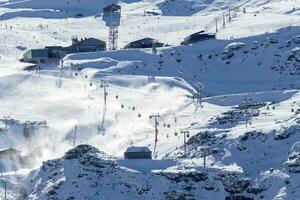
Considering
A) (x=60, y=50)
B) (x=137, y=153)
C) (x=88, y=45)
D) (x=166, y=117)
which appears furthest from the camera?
(x=88, y=45)

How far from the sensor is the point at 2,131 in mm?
133625

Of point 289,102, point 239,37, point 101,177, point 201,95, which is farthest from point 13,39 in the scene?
point 101,177

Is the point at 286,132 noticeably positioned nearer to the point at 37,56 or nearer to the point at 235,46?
the point at 235,46

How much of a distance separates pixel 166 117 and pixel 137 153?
20726 mm

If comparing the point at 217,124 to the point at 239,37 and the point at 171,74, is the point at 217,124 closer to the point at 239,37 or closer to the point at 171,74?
the point at 171,74

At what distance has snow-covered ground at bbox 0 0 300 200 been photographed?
11706 centimetres

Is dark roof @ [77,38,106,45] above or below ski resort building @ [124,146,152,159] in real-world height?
above

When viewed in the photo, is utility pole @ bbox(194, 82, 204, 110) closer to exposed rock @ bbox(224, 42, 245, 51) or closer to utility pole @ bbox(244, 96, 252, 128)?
utility pole @ bbox(244, 96, 252, 128)

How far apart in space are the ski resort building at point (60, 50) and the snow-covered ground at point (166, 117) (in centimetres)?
279

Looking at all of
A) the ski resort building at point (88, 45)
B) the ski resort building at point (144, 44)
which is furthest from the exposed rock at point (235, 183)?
the ski resort building at point (88, 45)

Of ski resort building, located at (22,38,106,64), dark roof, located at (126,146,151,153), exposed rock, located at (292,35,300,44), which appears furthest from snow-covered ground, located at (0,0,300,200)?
ski resort building, located at (22,38,106,64)

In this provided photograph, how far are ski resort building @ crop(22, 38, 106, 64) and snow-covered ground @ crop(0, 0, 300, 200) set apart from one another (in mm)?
2788

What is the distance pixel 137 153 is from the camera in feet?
399

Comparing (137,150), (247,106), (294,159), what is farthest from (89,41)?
(294,159)
